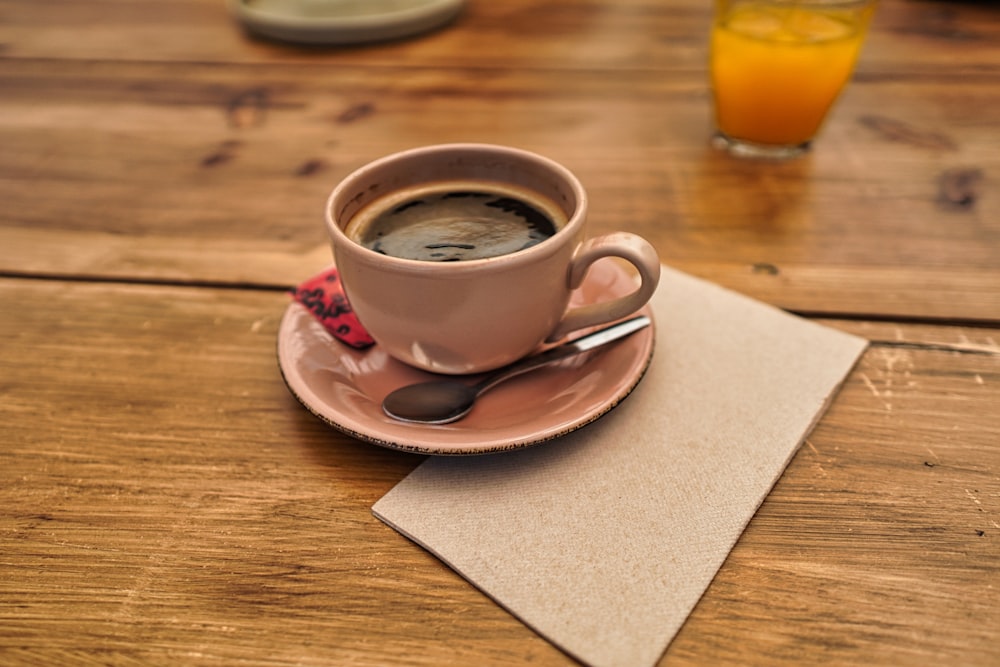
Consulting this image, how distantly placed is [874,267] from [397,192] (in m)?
0.44

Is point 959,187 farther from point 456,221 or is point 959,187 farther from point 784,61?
point 456,221

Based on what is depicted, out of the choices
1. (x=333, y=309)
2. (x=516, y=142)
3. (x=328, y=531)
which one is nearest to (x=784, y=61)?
(x=516, y=142)

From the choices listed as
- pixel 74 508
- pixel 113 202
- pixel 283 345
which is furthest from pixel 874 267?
pixel 113 202

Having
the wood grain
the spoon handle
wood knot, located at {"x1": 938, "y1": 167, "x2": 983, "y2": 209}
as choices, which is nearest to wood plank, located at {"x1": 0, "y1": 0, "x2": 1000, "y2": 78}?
the wood grain

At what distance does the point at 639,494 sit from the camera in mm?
474

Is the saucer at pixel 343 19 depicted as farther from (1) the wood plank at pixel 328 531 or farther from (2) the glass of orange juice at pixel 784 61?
(1) the wood plank at pixel 328 531

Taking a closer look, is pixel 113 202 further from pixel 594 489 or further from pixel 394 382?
pixel 594 489

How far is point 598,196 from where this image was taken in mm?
817

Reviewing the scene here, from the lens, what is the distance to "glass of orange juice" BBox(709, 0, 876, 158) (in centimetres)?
85

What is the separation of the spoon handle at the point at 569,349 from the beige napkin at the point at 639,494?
0.12ft

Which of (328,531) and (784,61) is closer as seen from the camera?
(328,531)

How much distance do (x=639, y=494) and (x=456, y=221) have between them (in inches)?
10.1

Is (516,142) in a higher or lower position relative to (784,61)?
lower

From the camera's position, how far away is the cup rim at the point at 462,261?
0.48m
